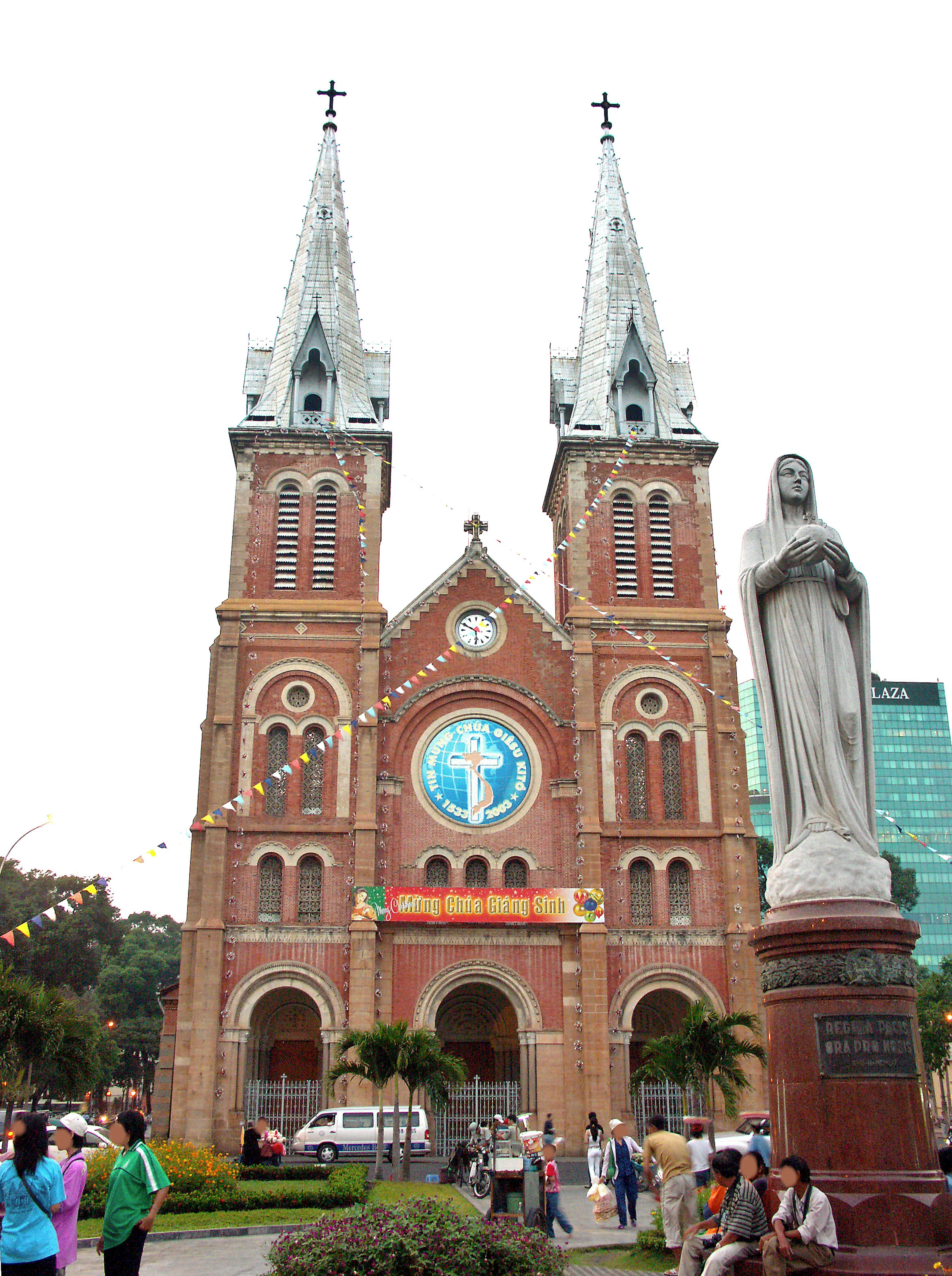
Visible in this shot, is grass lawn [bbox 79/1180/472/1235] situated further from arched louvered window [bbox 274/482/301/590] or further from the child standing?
→ arched louvered window [bbox 274/482/301/590]

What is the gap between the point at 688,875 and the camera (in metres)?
34.4

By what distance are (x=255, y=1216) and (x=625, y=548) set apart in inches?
979

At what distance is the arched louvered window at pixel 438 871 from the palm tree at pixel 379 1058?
7.77 metres

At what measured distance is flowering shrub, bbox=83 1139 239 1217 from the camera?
17.8m

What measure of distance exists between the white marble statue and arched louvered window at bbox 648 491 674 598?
86.2ft

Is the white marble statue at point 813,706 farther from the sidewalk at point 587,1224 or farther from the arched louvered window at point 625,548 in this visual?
the arched louvered window at point 625,548

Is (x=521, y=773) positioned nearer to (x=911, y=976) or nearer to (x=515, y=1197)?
(x=515, y=1197)

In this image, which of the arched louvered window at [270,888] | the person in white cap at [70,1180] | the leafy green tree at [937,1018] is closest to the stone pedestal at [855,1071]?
the person in white cap at [70,1180]

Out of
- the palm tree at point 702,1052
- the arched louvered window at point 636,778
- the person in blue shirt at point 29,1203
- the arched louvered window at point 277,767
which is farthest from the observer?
the arched louvered window at point 636,778

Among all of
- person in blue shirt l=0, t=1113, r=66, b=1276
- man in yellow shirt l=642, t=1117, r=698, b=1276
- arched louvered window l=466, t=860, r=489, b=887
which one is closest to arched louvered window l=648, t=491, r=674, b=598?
arched louvered window l=466, t=860, r=489, b=887

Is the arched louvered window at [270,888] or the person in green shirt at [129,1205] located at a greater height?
the arched louvered window at [270,888]

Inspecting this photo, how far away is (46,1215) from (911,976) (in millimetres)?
6652

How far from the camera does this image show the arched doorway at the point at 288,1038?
3309 centimetres

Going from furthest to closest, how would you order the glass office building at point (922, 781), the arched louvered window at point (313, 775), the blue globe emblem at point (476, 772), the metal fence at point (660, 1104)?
the glass office building at point (922, 781) → the blue globe emblem at point (476, 772) → the arched louvered window at point (313, 775) → the metal fence at point (660, 1104)
